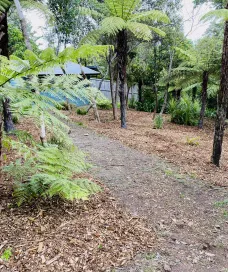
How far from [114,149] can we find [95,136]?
1.23 metres

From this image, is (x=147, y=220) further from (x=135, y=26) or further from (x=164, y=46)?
(x=164, y=46)

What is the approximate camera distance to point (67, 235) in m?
1.96

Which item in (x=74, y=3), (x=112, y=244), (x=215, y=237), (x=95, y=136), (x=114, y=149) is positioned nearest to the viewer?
(x=112, y=244)

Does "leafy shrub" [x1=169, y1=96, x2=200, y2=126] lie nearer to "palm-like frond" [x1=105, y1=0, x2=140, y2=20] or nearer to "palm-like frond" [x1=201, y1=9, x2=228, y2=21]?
"palm-like frond" [x1=105, y1=0, x2=140, y2=20]

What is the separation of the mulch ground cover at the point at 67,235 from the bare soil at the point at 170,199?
0.16m

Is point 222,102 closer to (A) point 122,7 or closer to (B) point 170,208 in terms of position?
(B) point 170,208

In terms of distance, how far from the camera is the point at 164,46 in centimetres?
1007

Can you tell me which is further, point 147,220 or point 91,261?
point 147,220

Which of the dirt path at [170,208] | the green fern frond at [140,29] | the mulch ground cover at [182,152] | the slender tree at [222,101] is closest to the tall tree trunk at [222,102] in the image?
the slender tree at [222,101]

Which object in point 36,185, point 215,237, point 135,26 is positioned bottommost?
point 215,237

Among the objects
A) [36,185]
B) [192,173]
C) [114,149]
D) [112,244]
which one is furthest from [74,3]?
[112,244]

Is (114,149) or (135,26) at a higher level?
(135,26)

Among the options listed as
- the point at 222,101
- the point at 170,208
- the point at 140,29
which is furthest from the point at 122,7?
the point at 170,208

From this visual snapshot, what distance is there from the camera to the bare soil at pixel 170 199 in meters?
1.98
